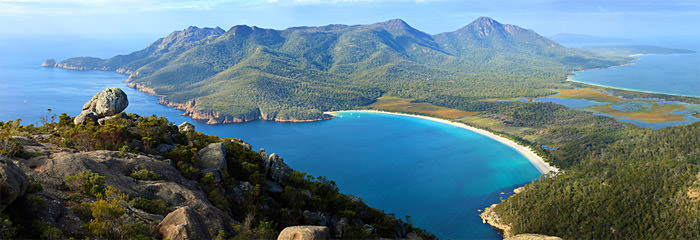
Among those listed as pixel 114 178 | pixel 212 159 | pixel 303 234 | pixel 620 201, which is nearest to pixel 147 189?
pixel 114 178

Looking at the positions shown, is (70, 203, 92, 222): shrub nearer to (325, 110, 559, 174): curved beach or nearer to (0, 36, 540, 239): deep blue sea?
(0, 36, 540, 239): deep blue sea

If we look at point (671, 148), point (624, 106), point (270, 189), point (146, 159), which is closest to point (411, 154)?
point (671, 148)

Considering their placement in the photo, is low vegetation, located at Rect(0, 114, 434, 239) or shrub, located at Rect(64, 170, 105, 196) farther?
shrub, located at Rect(64, 170, 105, 196)

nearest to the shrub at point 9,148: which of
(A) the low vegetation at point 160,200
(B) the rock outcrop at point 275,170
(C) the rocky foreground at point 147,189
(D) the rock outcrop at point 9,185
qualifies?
(C) the rocky foreground at point 147,189

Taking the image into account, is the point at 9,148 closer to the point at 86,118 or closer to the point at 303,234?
the point at 86,118

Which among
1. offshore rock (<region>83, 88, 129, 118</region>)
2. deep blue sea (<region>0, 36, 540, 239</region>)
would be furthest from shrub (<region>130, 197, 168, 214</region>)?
deep blue sea (<region>0, 36, 540, 239</region>)

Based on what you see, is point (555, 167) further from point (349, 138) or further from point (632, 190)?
point (349, 138)
